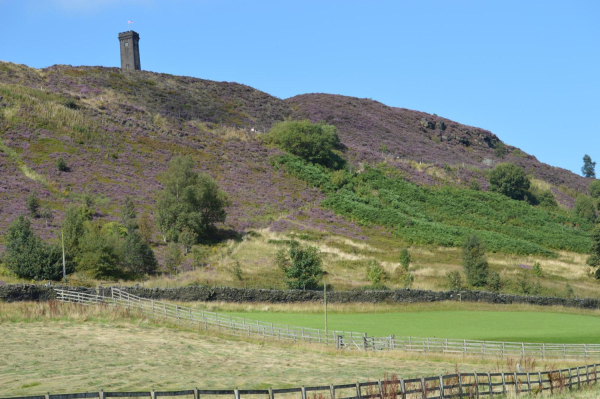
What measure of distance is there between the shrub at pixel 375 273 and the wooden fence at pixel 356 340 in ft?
64.8

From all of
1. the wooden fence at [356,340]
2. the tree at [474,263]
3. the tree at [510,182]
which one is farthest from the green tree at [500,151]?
the wooden fence at [356,340]

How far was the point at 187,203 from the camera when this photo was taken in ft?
244

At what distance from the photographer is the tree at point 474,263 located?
67.1 meters

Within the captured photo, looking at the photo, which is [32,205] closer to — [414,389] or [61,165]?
[61,165]

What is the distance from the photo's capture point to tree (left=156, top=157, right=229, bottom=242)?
2881 inches

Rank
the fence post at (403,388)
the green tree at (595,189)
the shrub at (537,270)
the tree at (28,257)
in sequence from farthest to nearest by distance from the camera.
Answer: the green tree at (595,189), the shrub at (537,270), the tree at (28,257), the fence post at (403,388)

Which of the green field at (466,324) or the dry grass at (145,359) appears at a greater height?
the dry grass at (145,359)

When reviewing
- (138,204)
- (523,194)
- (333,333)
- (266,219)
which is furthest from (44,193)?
(523,194)

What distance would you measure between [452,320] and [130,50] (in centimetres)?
11039

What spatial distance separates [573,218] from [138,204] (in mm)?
70511

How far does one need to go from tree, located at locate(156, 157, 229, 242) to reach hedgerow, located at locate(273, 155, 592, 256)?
2096cm

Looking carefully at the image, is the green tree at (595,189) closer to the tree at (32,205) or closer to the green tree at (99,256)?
the green tree at (99,256)

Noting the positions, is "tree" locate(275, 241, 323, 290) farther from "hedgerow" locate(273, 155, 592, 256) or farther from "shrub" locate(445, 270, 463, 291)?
"hedgerow" locate(273, 155, 592, 256)

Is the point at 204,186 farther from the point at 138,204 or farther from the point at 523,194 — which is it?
the point at 523,194
